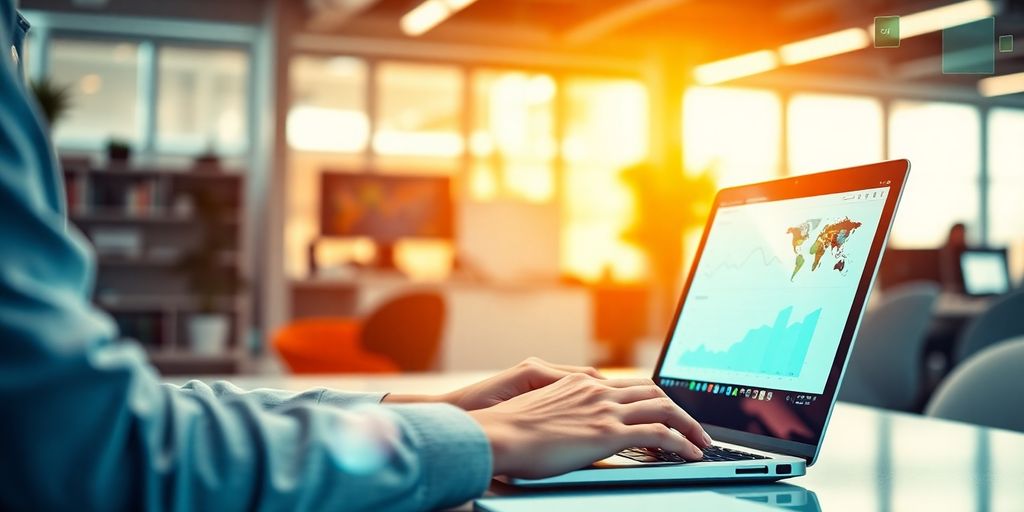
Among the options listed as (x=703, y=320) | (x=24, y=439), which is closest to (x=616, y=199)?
(x=703, y=320)

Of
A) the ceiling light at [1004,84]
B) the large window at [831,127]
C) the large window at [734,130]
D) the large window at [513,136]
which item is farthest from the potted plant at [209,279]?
the ceiling light at [1004,84]

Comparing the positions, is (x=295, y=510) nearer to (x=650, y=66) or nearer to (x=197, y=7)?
(x=197, y=7)

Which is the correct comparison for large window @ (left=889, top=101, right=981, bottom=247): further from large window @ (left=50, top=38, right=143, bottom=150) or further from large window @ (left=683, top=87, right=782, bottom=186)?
large window @ (left=50, top=38, right=143, bottom=150)

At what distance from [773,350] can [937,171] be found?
35.9ft

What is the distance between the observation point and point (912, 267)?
23.0 feet

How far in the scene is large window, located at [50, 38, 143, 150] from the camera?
29.3ft

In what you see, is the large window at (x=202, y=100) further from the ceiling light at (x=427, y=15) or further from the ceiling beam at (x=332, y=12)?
the ceiling light at (x=427, y=15)

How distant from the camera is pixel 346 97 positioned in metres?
9.53

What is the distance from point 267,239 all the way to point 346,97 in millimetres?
1654

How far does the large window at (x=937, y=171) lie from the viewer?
423 inches

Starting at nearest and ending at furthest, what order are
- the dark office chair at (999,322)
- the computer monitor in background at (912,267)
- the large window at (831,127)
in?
the dark office chair at (999,322)
the computer monitor in background at (912,267)
the large window at (831,127)
